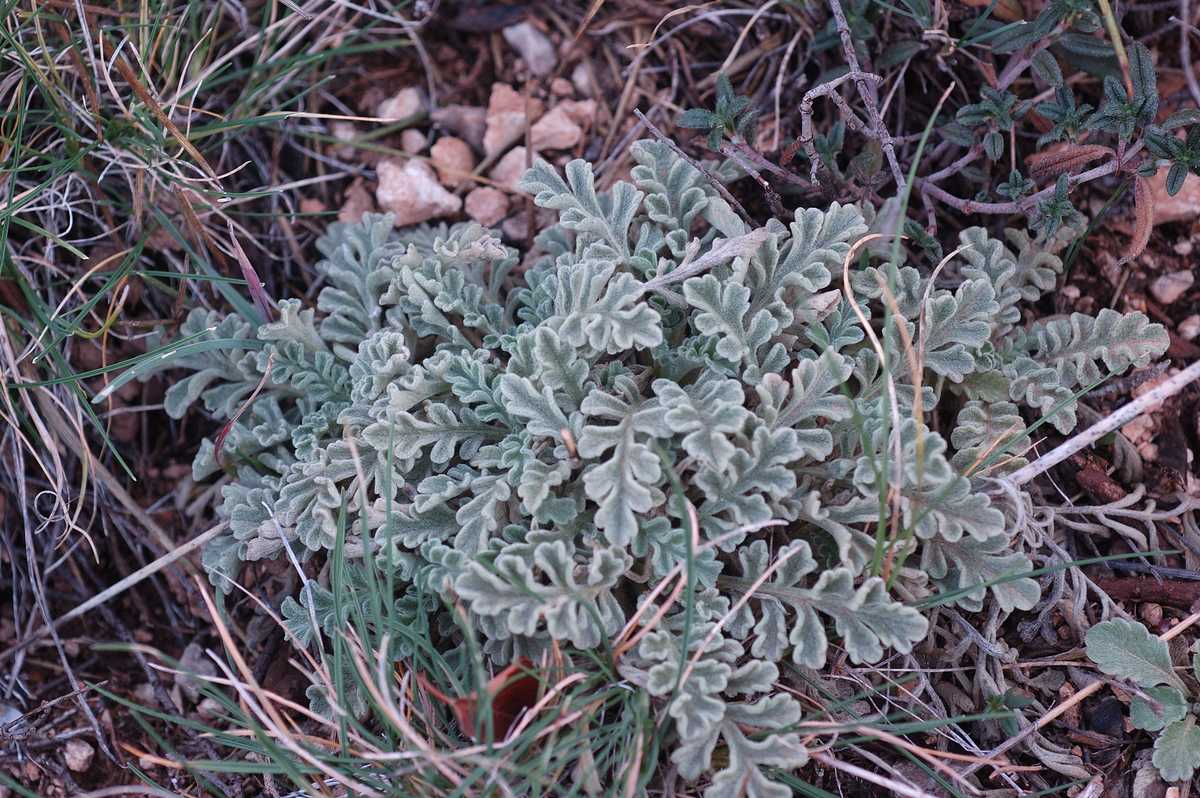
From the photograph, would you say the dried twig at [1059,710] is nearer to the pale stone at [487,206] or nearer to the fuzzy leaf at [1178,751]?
the fuzzy leaf at [1178,751]

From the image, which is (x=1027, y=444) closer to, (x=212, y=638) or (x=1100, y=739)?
(x=1100, y=739)

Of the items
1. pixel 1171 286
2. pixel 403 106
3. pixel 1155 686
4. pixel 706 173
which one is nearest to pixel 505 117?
pixel 403 106

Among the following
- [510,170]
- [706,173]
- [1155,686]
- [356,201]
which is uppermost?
[706,173]

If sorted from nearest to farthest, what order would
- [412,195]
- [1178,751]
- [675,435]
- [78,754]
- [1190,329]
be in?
[1178,751]
[675,435]
[78,754]
[1190,329]
[412,195]

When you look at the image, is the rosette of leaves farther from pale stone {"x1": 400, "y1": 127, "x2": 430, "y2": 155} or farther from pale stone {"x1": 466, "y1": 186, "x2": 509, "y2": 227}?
pale stone {"x1": 400, "y1": 127, "x2": 430, "y2": 155}

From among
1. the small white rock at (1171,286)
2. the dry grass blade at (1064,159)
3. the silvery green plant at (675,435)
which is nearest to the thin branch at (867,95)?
the silvery green plant at (675,435)

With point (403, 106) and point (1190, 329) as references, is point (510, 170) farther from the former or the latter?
point (1190, 329)
